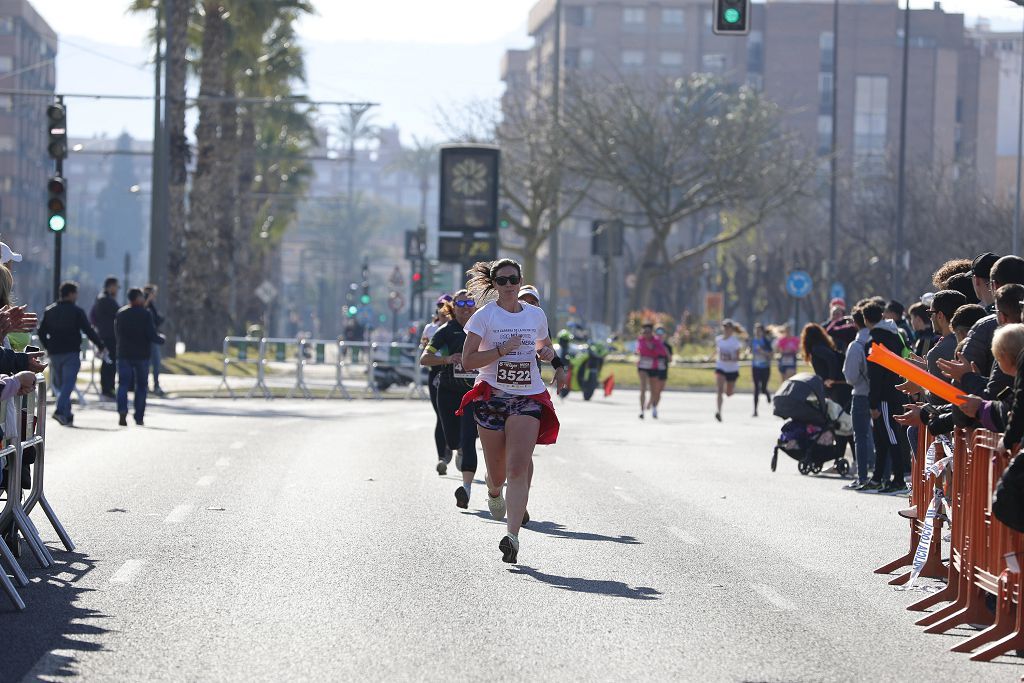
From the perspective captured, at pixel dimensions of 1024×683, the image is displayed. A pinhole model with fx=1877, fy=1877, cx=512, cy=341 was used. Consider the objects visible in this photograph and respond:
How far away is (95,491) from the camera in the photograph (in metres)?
15.2

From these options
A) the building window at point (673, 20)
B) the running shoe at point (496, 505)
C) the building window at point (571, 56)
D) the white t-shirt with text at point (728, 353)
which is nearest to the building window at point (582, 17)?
the building window at point (571, 56)

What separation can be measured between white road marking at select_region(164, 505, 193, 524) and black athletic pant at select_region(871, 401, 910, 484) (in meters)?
6.32

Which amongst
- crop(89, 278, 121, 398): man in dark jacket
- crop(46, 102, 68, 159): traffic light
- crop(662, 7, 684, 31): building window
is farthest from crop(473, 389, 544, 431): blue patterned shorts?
crop(662, 7, 684, 31): building window

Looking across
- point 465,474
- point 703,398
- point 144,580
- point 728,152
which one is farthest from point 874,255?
point 144,580

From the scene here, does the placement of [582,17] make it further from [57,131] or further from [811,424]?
[811,424]

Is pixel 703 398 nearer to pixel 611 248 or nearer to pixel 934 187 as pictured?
pixel 611 248

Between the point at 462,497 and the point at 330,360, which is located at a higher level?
the point at 462,497

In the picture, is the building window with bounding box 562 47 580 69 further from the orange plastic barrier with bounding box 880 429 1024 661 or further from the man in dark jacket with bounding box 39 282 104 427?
the orange plastic barrier with bounding box 880 429 1024 661

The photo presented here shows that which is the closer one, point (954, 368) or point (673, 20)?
point (954, 368)

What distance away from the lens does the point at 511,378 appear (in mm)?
11320

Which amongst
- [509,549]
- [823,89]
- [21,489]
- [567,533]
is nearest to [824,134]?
[823,89]

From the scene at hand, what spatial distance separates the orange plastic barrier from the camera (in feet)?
25.9

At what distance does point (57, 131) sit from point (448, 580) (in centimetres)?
2056

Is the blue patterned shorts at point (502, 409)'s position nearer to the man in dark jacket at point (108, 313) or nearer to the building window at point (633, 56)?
the man in dark jacket at point (108, 313)
